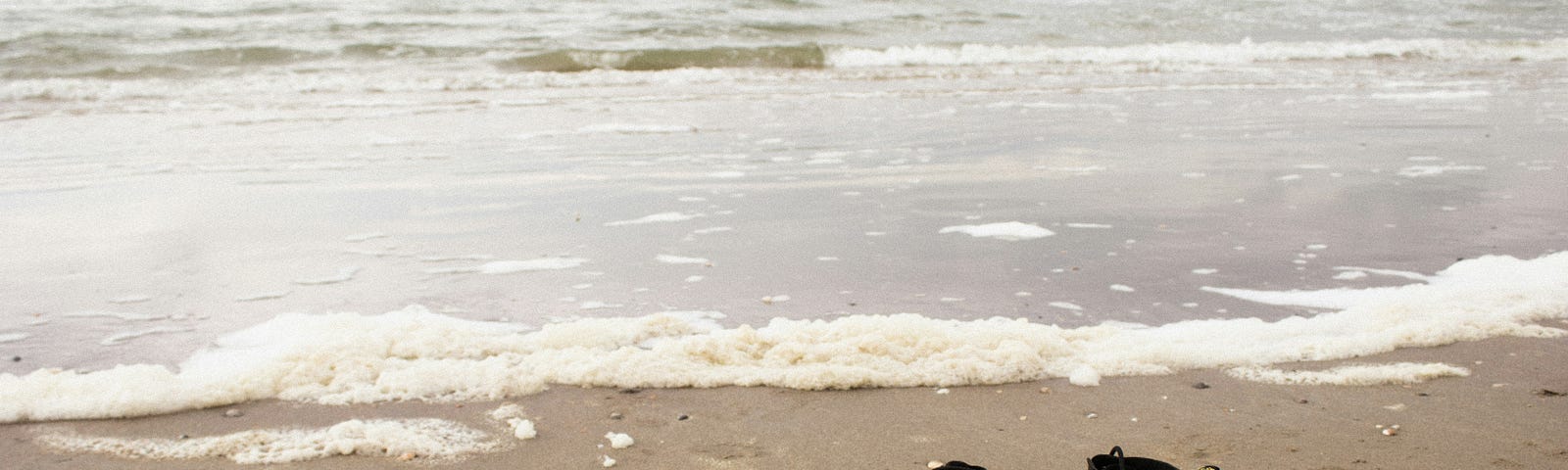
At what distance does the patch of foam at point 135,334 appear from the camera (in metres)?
3.33

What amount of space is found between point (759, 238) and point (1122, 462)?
9.11 ft

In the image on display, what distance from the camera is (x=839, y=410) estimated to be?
265cm

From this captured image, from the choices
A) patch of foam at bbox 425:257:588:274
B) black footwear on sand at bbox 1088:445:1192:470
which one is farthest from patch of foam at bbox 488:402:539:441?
patch of foam at bbox 425:257:588:274

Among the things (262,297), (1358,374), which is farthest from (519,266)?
(1358,374)

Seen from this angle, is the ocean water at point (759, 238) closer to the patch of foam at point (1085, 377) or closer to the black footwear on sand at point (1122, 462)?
the patch of foam at point (1085, 377)

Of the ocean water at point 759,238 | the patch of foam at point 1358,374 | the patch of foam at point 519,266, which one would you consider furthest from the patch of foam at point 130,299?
the patch of foam at point 1358,374

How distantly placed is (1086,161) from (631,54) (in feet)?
37.4

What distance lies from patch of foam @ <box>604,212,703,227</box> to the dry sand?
2.27 meters

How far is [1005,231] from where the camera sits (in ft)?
15.5

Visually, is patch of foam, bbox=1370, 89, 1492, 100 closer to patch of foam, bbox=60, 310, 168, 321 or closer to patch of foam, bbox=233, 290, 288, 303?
patch of foam, bbox=233, 290, 288, 303

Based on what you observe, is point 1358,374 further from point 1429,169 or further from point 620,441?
point 1429,169

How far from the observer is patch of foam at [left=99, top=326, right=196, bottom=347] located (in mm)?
3330

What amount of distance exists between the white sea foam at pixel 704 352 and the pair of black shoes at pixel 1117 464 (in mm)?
691

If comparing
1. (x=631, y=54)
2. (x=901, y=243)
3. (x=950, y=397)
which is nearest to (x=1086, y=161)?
(x=901, y=243)
